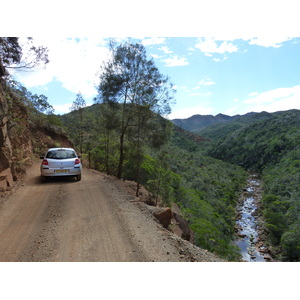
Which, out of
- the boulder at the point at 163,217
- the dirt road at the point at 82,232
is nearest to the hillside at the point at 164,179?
the boulder at the point at 163,217

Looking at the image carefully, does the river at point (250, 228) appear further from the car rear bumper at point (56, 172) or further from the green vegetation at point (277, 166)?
the car rear bumper at point (56, 172)

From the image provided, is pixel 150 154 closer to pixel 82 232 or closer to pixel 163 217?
pixel 163 217

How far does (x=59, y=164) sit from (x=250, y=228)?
1812cm

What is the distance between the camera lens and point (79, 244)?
507 cm

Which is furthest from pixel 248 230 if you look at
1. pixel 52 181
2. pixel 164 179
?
pixel 52 181

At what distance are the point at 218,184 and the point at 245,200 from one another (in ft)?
15.9

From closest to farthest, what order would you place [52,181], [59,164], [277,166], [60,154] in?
[59,164] < [60,154] < [52,181] < [277,166]

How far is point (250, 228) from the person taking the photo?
22406 mm

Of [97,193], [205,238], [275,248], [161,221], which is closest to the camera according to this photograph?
[161,221]

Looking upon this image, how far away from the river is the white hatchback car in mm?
12131

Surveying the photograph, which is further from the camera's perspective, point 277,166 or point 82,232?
point 277,166

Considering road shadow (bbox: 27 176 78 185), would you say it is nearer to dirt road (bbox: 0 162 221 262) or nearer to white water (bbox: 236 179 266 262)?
dirt road (bbox: 0 162 221 262)

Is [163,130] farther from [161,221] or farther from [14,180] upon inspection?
[14,180]

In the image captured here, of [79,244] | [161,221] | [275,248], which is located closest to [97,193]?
[161,221]
